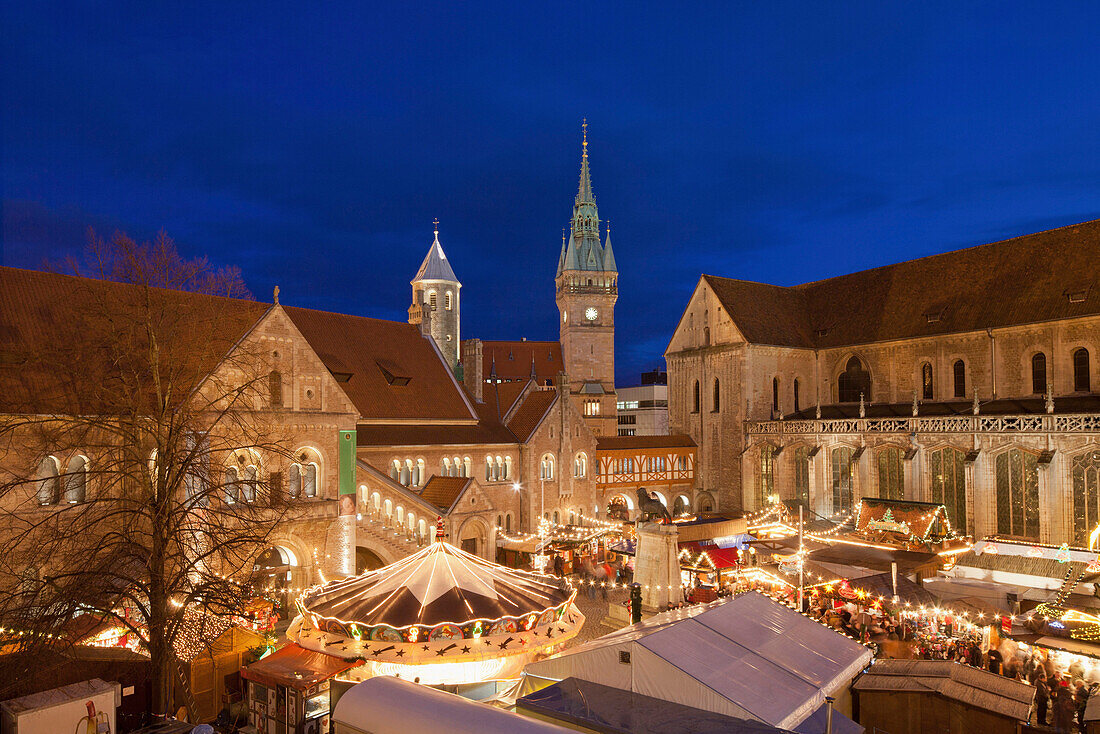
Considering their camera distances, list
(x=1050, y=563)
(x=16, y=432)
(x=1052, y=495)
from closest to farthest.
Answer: (x=16, y=432) < (x=1050, y=563) < (x=1052, y=495)

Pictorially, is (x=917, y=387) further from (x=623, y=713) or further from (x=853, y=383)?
(x=623, y=713)

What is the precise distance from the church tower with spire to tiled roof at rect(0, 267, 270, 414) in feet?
179

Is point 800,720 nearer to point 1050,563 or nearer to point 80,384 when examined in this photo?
point 80,384

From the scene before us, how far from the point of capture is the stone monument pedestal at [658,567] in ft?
70.2

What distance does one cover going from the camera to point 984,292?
1649 inches

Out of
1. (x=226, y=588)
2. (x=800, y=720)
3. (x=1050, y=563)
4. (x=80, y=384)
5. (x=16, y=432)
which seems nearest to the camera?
(x=800, y=720)

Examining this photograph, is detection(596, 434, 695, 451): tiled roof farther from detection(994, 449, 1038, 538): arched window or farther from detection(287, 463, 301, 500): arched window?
detection(287, 463, 301, 500): arched window

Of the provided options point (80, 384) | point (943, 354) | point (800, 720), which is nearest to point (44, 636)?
point (80, 384)

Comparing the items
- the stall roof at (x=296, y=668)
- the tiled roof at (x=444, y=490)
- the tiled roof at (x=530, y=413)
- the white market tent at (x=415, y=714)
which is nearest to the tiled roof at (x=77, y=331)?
the stall roof at (x=296, y=668)

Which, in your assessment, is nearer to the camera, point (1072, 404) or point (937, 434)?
point (1072, 404)

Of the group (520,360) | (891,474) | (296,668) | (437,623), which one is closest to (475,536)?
(437,623)

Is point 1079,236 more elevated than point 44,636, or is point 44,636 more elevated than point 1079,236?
point 1079,236

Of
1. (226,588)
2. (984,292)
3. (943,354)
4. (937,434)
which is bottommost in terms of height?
(226,588)

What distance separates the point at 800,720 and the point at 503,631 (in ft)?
24.8
